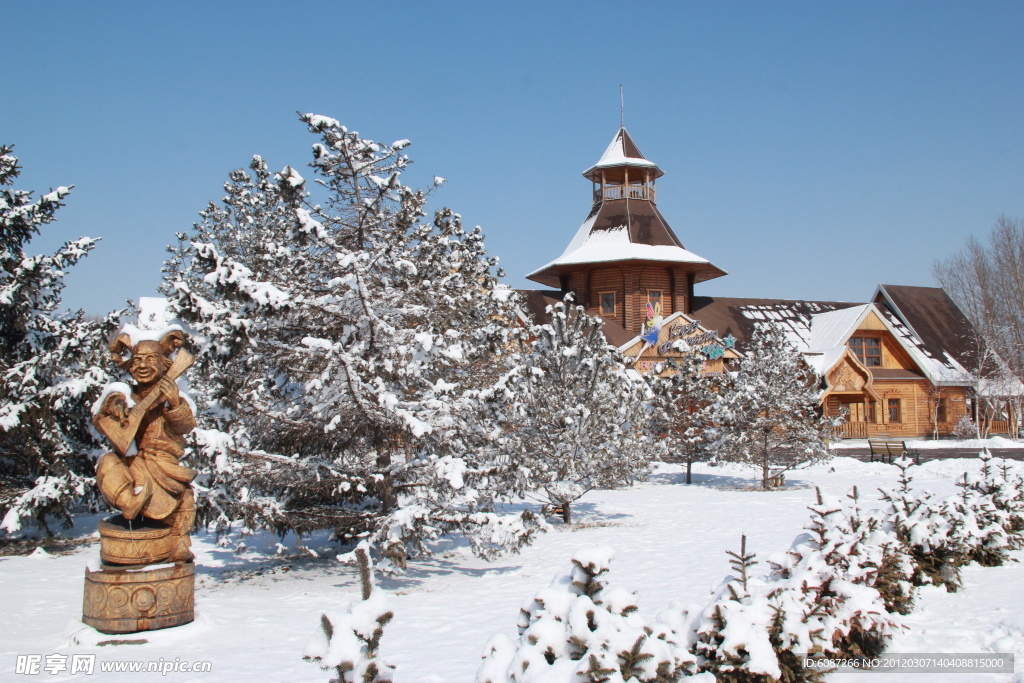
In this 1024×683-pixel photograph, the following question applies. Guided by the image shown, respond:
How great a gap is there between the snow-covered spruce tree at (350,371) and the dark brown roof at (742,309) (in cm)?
2801

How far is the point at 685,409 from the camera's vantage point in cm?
2159

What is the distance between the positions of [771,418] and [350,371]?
13.6 m

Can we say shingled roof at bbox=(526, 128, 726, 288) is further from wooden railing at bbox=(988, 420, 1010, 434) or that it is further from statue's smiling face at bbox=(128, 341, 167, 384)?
statue's smiling face at bbox=(128, 341, 167, 384)

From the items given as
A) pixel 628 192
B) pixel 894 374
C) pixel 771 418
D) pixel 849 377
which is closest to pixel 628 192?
pixel 628 192

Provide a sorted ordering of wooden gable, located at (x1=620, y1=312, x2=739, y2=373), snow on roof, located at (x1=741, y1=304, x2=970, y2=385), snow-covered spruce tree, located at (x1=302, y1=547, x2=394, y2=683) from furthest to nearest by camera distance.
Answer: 1. snow on roof, located at (x1=741, y1=304, x2=970, y2=385)
2. wooden gable, located at (x1=620, y1=312, x2=739, y2=373)
3. snow-covered spruce tree, located at (x1=302, y1=547, x2=394, y2=683)

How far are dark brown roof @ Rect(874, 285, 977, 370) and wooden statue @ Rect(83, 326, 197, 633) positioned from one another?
40.2 m

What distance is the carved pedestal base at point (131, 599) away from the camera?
681cm

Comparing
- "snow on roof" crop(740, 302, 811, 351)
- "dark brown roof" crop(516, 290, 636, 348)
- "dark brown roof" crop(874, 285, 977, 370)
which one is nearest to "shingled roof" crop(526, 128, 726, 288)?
"dark brown roof" crop(516, 290, 636, 348)

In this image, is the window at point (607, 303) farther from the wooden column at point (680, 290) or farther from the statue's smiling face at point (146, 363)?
the statue's smiling face at point (146, 363)

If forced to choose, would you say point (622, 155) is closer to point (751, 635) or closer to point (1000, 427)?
point (1000, 427)

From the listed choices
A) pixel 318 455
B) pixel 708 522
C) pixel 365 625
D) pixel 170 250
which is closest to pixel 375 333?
pixel 318 455

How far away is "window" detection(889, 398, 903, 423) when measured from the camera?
37.3 metres

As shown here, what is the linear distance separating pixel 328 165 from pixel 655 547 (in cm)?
757

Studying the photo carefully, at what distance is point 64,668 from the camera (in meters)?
6.16
